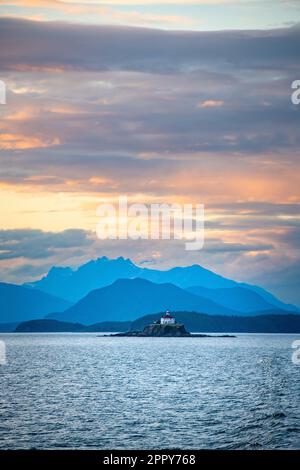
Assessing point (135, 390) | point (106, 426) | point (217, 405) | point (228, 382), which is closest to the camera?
point (106, 426)

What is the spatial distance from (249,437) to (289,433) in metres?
4.13

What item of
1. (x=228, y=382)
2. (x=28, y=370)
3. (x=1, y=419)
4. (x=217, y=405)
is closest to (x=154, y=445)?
(x=1, y=419)

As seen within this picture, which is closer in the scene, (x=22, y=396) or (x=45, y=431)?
(x=45, y=431)

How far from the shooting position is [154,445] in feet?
201

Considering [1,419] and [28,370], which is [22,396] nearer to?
[1,419]

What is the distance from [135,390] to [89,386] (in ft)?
29.9

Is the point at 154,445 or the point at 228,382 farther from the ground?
the point at 228,382

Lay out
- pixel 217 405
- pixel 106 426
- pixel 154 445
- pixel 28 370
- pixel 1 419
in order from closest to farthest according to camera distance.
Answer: pixel 154 445 < pixel 106 426 < pixel 1 419 < pixel 217 405 < pixel 28 370

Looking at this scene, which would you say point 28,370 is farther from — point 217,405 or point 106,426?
point 106,426

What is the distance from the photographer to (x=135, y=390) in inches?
4087
